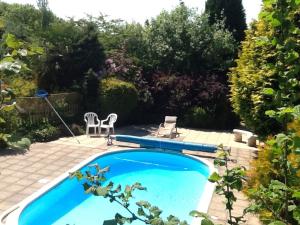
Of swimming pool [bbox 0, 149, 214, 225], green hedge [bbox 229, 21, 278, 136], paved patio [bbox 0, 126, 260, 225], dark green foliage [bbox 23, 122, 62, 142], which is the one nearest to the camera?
paved patio [bbox 0, 126, 260, 225]

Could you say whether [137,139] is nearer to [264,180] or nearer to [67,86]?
[67,86]

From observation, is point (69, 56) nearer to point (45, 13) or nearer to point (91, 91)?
point (91, 91)

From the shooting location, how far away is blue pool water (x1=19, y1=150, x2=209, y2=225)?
748cm

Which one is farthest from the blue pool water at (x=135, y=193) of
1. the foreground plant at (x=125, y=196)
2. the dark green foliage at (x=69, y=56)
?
the dark green foliage at (x=69, y=56)

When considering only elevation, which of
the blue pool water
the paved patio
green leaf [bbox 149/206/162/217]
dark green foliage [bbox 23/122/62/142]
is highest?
green leaf [bbox 149/206/162/217]

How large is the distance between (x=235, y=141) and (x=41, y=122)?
808cm

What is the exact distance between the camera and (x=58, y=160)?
33.2 ft

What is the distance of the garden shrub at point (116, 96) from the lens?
15.0 metres

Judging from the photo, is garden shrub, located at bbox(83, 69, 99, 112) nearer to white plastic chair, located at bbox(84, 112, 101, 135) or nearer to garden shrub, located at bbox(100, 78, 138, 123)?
garden shrub, located at bbox(100, 78, 138, 123)

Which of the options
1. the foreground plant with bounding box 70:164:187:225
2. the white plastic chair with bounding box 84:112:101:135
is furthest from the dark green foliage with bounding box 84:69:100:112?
the foreground plant with bounding box 70:164:187:225

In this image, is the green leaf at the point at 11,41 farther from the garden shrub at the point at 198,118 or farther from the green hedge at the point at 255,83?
the garden shrub at the point at 198,118

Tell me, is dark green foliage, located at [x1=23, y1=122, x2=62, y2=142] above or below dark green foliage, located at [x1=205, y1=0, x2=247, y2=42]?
below

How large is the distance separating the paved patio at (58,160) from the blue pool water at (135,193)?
49cm

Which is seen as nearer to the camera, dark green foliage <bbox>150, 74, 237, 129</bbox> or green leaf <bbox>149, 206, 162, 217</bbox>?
green leaf <bbox>149, 206, 162, 217</bbox>
